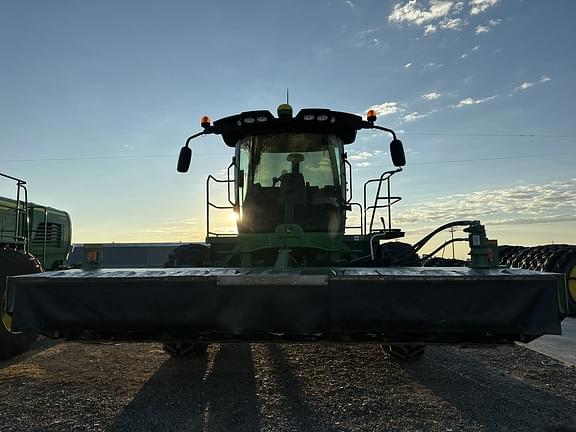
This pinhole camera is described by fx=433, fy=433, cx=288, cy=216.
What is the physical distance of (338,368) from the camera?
4.53 meters

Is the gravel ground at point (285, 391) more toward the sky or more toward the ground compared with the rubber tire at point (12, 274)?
more toward the ground

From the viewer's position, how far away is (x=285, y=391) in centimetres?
376

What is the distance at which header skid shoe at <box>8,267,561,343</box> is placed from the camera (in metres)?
3.01

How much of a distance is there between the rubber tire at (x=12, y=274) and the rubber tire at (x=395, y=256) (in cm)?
411

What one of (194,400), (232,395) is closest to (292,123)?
(232,395)

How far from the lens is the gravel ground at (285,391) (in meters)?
3.08

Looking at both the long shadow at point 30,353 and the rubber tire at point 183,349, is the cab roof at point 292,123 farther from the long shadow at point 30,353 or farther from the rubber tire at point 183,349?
the long shadow at point 30,353

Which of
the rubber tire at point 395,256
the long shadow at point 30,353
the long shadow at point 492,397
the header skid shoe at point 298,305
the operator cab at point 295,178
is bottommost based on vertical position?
the long shadow at point 492,397

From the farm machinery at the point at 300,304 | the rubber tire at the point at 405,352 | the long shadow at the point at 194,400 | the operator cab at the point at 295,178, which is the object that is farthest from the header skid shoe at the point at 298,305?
the operator cab at the point at 295,178

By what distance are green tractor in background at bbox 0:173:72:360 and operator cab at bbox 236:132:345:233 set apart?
104 inches

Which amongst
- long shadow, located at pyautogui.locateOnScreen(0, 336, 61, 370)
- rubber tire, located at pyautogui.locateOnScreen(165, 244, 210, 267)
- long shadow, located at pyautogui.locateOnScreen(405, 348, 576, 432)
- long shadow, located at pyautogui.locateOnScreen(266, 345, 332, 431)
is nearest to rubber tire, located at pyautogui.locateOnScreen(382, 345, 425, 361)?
long shadow, located at pyautogui.locateOnScreen(405, 348, 576, 432)

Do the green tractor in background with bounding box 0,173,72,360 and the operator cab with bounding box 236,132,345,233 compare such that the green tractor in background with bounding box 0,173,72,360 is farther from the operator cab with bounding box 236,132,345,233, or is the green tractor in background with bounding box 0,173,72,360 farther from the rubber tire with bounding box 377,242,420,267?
the rubber tire with bounding box 377,242,420,267

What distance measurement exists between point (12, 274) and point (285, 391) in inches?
134

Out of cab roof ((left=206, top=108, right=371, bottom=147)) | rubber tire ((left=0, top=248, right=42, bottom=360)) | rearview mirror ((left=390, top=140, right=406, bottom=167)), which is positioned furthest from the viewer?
rearview mirror ((left=390, top=140, right=406, bottom=167))
